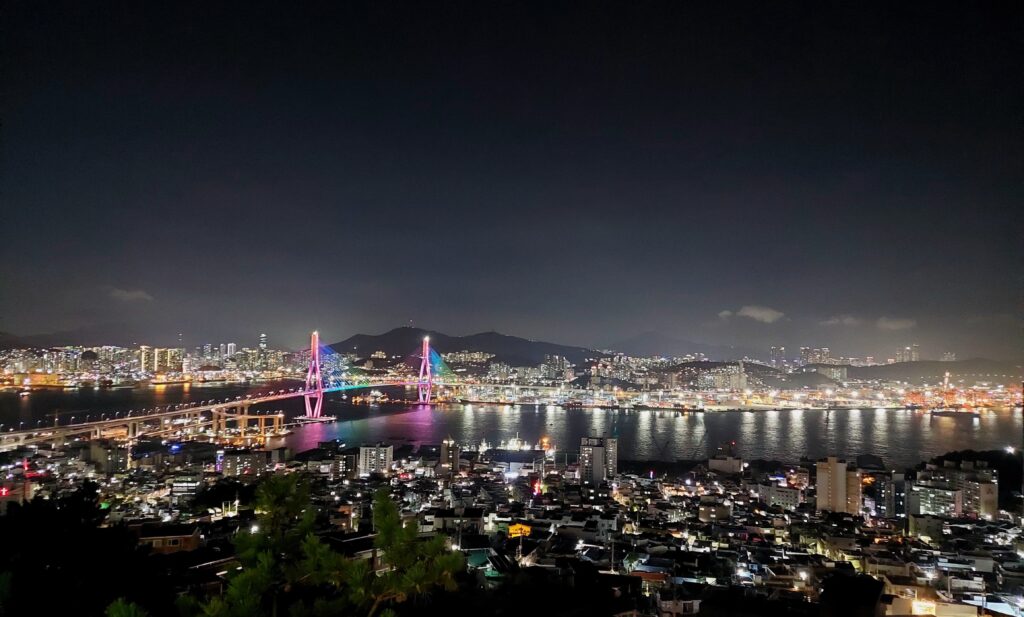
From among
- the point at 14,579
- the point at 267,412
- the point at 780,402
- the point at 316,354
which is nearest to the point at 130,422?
the point at 267,412

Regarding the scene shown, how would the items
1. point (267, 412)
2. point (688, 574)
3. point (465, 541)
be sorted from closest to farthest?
point (688, 574)
point (465, 541)
point (267, 412)

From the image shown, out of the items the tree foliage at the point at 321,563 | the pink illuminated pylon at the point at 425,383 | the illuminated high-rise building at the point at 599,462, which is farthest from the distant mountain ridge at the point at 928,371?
the pink illuminated pylon at the point at 425,383

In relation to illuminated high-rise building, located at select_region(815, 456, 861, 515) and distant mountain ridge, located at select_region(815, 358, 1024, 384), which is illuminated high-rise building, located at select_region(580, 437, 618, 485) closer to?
illuminated high-rise building, located at select_region(815, 456, 861, 515)

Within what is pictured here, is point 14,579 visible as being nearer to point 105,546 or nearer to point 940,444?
point 105,546

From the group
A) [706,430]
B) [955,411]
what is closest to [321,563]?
[706,430]

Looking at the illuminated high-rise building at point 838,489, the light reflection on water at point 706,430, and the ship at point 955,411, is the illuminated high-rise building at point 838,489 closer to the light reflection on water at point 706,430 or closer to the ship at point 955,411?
the light reflection on water at point 706,430

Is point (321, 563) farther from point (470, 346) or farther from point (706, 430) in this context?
point (470, 346)

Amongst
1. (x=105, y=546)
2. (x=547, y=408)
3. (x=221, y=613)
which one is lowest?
(x=547, y=408)

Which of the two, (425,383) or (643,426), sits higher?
(425,383)
